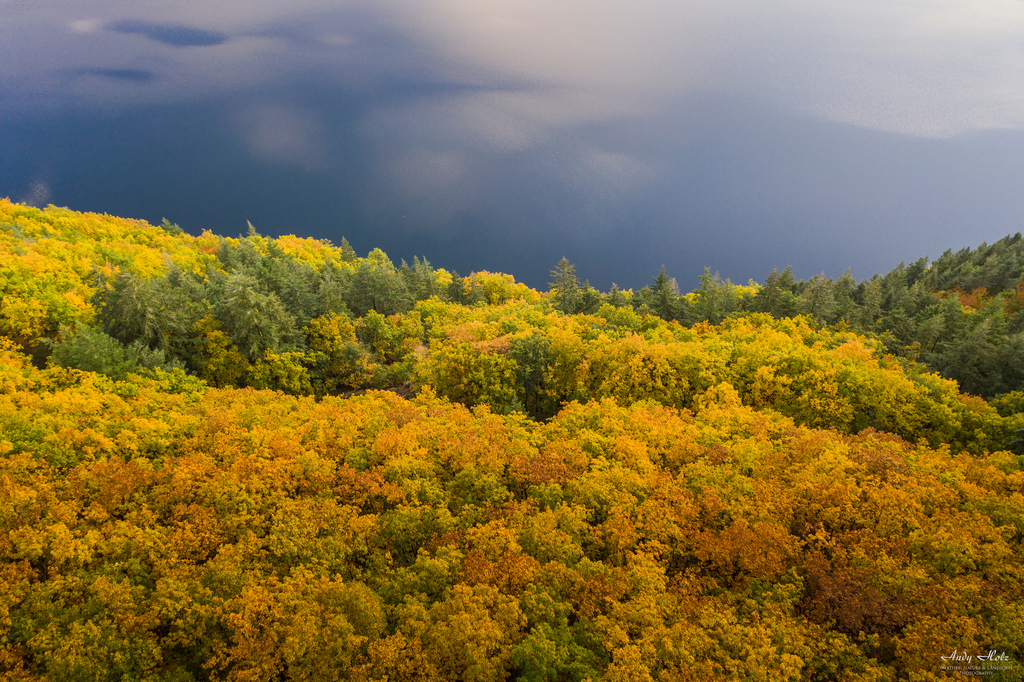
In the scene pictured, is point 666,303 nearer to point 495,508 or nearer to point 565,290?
point 565,290

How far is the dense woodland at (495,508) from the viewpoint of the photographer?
53.0 ft

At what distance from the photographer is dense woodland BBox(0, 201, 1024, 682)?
53.0ft

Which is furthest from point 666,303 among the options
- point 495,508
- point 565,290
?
point 495,508

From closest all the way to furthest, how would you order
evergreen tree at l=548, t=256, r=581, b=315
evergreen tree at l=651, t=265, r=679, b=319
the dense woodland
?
1. the dense woodland
2. evergreen tree at l=651, t=265, r=679, b=319
3. evergreen tree at l=548, t=256, r=581, b=315

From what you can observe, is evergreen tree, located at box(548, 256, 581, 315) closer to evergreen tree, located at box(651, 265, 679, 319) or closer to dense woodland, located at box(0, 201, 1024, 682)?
evergreen tree, located at box(651, 265, 679, 319)

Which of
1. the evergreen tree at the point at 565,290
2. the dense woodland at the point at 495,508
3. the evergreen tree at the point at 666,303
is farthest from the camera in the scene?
the evergreen tree at the point at 565,290

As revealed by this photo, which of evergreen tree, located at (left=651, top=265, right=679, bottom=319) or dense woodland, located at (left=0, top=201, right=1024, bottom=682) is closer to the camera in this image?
dense woodland, located at (left=0, top=201, right=1024, bottom=682)

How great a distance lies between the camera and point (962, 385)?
4212 centimetres

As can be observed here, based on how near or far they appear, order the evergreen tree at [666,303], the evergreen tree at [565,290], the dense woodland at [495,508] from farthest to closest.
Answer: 1. the evergreen tree at [565,290]
2. the evergreen tree at [666,303]
3. the dense woodland at [495,508]

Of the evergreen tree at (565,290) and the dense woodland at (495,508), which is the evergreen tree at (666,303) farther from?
the dense woodland at (495,508)

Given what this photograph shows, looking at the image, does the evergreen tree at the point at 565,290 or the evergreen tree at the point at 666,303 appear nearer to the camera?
the evergreen tree at the point at 666,303

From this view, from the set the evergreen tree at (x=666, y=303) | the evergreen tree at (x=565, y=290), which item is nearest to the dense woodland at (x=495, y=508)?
the evergreen tree at (x=666, y=303)

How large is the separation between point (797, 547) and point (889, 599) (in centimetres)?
320

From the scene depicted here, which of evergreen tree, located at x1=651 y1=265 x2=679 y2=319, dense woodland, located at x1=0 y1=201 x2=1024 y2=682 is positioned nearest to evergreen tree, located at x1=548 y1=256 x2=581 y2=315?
evergreen tree, located at x1=651 y1=265 x2=679 y2=319
